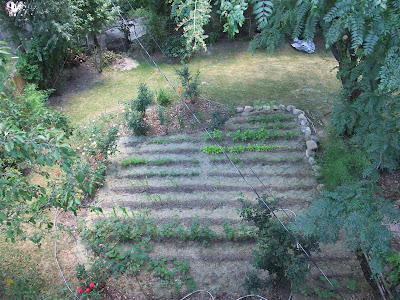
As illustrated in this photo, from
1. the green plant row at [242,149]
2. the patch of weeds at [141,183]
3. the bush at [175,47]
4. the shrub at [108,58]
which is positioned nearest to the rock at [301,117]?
the green plant row at [242,149]

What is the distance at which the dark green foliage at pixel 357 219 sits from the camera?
2930 millimetres

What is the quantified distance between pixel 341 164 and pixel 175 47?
19.0ft

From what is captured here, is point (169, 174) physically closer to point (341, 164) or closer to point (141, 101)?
point (141, 101)

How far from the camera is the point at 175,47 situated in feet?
31.1

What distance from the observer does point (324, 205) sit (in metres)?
3.18

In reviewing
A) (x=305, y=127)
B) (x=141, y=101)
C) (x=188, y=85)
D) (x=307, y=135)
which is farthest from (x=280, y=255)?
(x=188, y=85)

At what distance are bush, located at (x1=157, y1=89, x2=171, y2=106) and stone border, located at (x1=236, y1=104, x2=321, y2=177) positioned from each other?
163cm

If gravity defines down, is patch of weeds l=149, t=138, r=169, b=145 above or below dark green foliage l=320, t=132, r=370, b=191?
below

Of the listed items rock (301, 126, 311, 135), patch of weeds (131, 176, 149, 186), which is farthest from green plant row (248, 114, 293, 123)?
patch of weeds (131, 176, 149, 186)

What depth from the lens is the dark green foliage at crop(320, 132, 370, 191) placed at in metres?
5.48

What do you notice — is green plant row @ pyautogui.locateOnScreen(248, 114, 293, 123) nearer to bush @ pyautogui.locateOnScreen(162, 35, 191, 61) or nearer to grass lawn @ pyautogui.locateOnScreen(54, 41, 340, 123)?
grass lawn @ pyautogui.locateOnScreen(54, 41, 340, 123)

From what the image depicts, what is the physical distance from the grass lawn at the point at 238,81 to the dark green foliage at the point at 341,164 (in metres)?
1.39

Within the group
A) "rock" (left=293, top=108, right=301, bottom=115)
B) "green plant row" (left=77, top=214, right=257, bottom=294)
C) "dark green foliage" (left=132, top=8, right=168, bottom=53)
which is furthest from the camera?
"dark green foliage" (left=132, top=8, right=168, bottom=53)

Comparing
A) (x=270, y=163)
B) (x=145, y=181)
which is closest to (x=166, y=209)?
(x=145, y=181)
